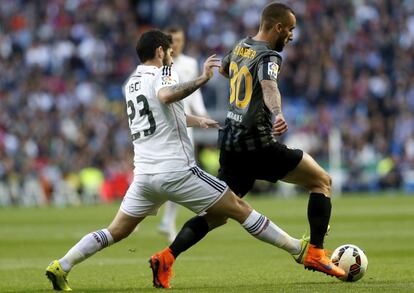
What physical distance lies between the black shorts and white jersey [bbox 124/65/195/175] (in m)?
0.54

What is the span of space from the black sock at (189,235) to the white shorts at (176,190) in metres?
0.46

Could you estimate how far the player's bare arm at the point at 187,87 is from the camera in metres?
8.62

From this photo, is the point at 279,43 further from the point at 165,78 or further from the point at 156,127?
the point at 156,127

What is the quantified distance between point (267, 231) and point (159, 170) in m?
1.06

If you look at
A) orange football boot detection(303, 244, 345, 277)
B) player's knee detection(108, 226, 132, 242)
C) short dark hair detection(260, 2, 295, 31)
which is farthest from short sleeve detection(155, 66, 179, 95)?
orange football boot detection(303, 244, 345, 277)

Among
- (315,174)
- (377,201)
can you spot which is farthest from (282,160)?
(377,201)

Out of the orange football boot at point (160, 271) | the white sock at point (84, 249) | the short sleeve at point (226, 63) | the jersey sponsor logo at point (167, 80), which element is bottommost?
the orange football boot at point (160, 271)

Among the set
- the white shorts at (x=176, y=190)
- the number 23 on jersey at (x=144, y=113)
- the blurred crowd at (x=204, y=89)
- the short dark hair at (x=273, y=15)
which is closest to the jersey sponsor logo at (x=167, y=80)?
the number 23 on jersey at (x=144, y=113)

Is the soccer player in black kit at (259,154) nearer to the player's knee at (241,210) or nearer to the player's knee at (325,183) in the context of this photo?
the player's knee at (325,183)

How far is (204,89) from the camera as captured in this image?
32.3 m

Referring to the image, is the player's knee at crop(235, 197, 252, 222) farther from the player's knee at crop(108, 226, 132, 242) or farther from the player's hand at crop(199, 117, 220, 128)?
the player's knee at crop(108, 226, 132, 242)

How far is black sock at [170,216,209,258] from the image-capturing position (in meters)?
9.46

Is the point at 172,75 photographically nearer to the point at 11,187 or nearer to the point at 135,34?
the point at 11,187

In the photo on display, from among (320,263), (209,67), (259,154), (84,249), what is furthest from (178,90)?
(320,263)
